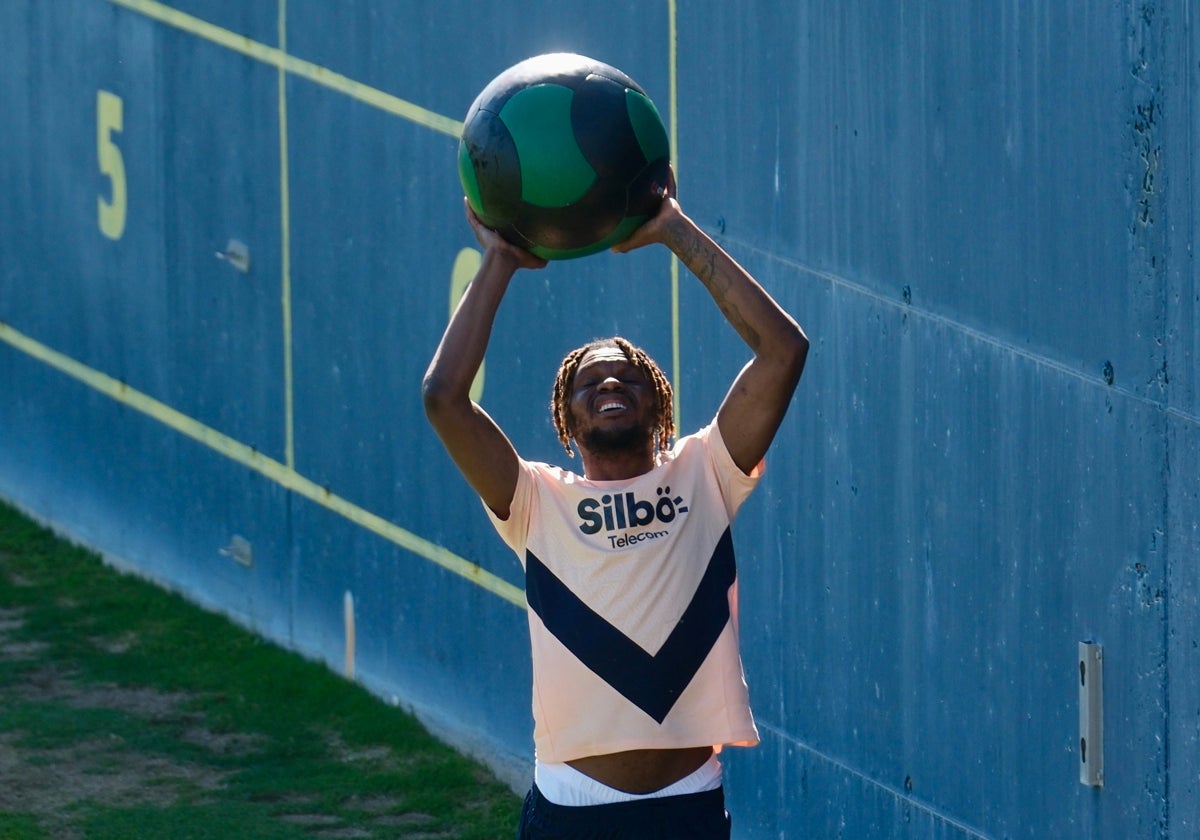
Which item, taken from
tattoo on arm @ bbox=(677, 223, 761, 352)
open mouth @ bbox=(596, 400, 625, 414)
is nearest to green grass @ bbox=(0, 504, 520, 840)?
open mouth @ bbox=(596, 400, 625, 414)

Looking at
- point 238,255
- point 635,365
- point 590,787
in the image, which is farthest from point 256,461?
point 590,787

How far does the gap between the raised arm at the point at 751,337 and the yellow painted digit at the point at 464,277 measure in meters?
3.41

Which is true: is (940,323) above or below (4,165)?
above

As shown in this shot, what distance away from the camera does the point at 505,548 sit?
8320mm

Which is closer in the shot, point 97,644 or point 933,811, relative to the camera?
point 933,811

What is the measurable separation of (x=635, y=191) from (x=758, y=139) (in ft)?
6.12

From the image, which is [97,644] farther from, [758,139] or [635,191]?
[635,191]

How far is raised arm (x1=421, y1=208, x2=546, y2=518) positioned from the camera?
4.96 metres

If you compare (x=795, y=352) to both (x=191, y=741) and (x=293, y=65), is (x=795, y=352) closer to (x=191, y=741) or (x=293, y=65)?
(x=191, y=741)

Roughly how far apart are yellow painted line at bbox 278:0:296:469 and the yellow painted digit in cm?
128

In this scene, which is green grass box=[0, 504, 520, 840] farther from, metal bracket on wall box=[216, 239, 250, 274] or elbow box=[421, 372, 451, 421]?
elbow box=[421, 372, 451, 421]

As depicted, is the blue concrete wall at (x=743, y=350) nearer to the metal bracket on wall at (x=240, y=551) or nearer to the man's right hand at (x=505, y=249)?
the metal bracket on wall at (x=240, y=551)

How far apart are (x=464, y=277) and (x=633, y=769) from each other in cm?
373

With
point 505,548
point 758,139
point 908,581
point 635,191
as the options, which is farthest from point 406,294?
point 635,191
